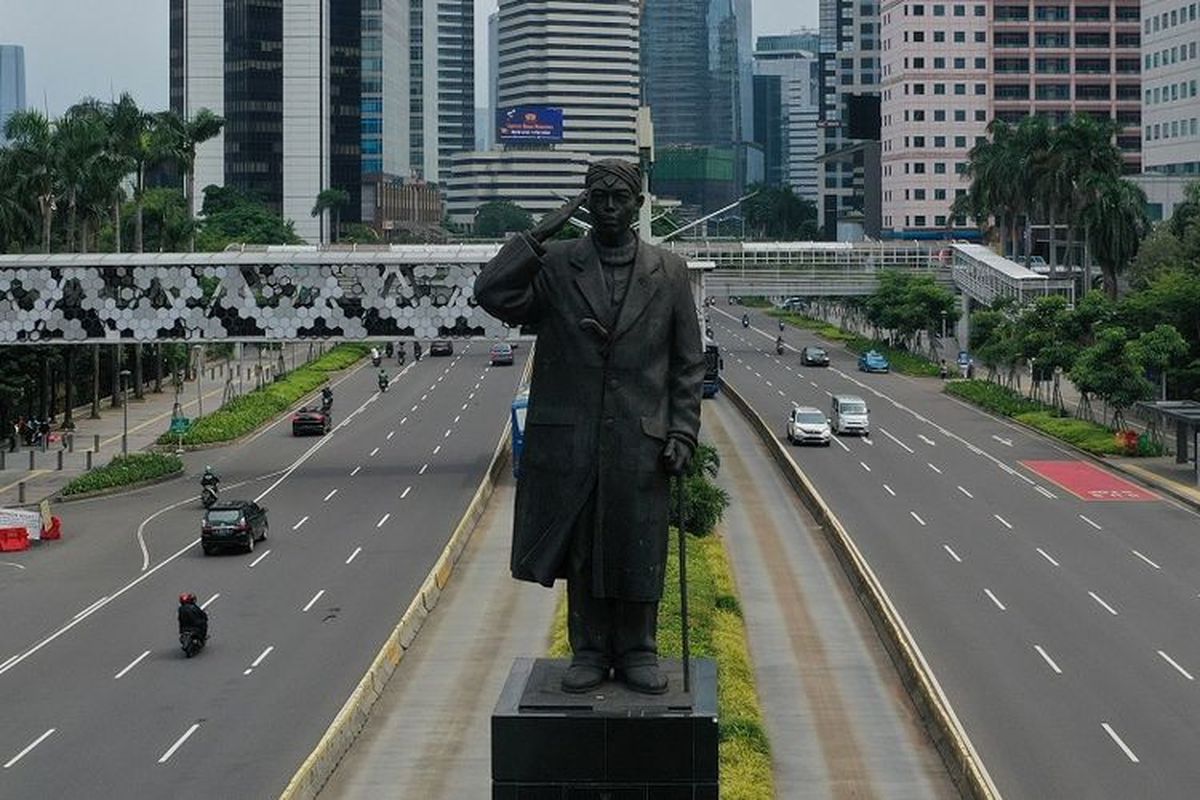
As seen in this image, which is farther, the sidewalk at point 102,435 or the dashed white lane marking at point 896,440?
the dashed white lane marking at point 896,440

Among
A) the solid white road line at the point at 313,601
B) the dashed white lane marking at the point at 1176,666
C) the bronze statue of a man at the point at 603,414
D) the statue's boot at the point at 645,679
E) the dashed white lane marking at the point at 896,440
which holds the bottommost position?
the dashed white lane marking at the point at 1176,666

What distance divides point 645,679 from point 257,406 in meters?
76.7

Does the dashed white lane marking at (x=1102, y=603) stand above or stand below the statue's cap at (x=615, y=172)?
below

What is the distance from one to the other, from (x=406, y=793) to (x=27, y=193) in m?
68.8

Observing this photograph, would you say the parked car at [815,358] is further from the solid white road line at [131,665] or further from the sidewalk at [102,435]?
the solid white road line at [131,665]

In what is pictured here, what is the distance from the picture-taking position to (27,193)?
92875 mm

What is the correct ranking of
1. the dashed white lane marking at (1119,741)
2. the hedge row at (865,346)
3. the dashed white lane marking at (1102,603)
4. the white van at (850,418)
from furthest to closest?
1. the hedge row at (865,346)
2. the white van at (850,418)
3. the dashed white lane marking at (1102,603)
4. the dashed white lane marking at (1119,741)

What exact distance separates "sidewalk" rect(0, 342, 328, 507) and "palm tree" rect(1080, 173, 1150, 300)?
47.3 metres

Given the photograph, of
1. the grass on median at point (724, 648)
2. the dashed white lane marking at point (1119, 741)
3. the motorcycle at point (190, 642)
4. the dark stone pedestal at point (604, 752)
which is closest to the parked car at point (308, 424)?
the grass on median at point (724, 648)

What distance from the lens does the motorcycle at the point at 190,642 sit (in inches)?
1635

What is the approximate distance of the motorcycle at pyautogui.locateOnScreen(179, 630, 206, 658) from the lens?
136 feet

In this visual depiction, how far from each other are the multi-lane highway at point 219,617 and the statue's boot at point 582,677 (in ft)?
45.4

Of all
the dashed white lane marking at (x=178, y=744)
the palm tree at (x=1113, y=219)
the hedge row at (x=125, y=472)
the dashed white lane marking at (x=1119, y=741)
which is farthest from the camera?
the palm tree at (x=1113, y=219)

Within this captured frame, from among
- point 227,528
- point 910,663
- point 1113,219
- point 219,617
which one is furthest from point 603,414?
point 1113,219
